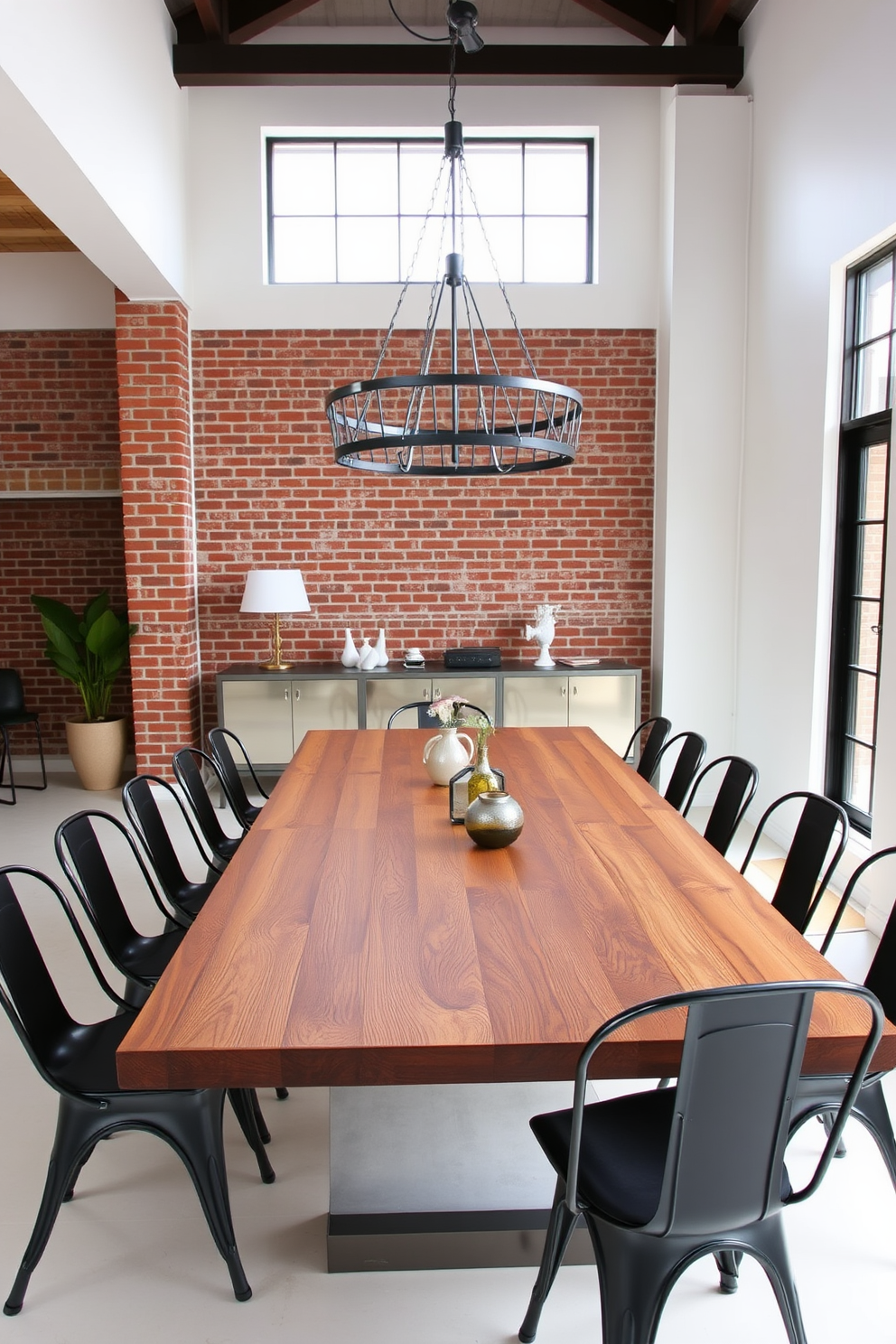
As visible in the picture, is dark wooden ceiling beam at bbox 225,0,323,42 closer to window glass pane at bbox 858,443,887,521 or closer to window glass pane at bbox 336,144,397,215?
window glass pane at bbox 336,144,397,215

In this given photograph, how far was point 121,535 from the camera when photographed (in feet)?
21.4

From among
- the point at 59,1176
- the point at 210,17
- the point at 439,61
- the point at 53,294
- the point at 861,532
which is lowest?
the point at 59,1176

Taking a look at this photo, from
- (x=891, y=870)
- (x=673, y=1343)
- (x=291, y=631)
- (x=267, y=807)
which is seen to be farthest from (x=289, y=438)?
(x=673, y=1343)

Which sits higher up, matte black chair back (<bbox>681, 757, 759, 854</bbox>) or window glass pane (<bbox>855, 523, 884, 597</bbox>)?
window glass pane (<bbox>855, 523, 884, 597</bbox>)

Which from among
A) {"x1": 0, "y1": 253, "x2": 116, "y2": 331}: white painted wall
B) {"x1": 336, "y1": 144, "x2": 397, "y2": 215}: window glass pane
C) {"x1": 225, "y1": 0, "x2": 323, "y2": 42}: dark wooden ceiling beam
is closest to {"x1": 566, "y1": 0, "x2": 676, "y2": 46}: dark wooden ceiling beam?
{"x1": 336, "y1": 144, "x2": 397, "y2": 215}: window glass pane

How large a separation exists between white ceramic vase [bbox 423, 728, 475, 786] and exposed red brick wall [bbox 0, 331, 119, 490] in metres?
4.09

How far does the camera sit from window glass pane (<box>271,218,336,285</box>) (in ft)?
19.7

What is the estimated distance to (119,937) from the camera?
2.51m

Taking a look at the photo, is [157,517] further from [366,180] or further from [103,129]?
[366,180]

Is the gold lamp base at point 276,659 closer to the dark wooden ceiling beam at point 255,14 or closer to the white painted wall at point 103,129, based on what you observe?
the white painted wall at point 103,129

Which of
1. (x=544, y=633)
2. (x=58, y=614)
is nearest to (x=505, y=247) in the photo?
(x=544, y=633)

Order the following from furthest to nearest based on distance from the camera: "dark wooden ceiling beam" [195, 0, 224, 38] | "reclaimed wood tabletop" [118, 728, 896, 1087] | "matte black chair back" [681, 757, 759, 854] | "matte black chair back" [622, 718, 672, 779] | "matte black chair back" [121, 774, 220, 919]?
"dark wooden ceiling beam" [195, 0, 224, 38] < "matte black chair back" [622, 718, 672, 779] < "matte black chair back" [681, 757, 759, 854] < "matte black chair back" [121, 774, 220, 919] < "reclaimed wood tabletop" [118, 728, 896, 1087]

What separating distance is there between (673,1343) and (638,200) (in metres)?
5.85

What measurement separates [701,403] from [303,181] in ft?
9.24
